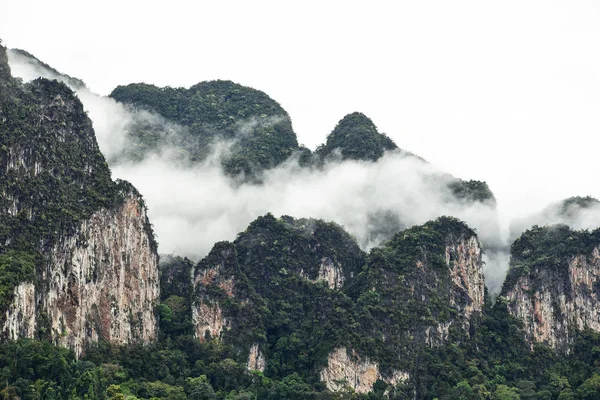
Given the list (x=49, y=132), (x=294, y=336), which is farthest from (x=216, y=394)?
(x=49, y=132)

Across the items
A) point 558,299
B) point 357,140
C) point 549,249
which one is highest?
point 357,140

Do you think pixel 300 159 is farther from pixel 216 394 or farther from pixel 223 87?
pixel 216 394

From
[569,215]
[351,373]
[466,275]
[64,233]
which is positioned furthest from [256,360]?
[569,215]

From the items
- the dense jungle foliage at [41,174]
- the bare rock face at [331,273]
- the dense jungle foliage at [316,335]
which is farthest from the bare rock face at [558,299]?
the dense jungle foliage at [41,174]

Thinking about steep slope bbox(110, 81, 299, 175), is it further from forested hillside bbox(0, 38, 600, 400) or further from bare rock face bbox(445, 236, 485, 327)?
bare rock face bbox(445, 236, 485, 327)

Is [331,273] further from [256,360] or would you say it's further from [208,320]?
[208,320]
